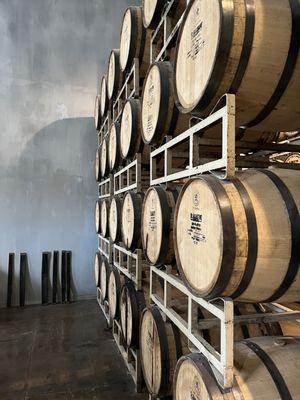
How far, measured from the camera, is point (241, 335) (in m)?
2.24

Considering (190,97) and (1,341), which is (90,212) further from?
(190,97)

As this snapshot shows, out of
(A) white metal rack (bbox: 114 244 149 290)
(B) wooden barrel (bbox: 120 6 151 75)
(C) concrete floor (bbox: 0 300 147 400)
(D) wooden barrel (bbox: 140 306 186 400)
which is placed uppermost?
(B) wooden barrel (bbox: 120 6 151 75)

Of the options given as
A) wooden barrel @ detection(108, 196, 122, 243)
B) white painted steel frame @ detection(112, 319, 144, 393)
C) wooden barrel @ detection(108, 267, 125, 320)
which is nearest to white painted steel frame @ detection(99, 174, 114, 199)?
wooden barrel @ detection(108, 196, 122, 243)

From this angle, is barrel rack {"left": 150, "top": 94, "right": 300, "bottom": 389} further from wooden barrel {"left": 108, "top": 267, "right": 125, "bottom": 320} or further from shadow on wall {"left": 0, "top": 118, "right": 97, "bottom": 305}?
shadow on wall {"left": 0, "top": 118, "right": 97, "bottom": 305}

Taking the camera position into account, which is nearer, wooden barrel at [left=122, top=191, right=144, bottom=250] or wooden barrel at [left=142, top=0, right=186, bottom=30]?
wooden barrel at [left=142, top=0, right=186, bottom=30]

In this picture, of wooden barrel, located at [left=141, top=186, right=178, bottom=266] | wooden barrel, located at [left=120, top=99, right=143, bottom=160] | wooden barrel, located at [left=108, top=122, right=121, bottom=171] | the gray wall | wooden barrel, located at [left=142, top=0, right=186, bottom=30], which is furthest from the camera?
the gray wall

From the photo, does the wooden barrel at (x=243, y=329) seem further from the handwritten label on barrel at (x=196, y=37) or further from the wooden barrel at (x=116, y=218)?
the wooden barrel at (x=116, y=218)

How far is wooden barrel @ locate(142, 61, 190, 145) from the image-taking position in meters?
2.35

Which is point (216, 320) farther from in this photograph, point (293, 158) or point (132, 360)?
point (132, 360)

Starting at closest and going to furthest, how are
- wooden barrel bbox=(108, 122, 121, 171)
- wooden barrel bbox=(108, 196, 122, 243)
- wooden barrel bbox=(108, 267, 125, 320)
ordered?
1. wooden barrel bbox=(108, 196, 122, 243)
2. wooden barrel bbox=(108, 267, 125, 320)
3. wooden barrel bbox=(108, 122, 121, 171)

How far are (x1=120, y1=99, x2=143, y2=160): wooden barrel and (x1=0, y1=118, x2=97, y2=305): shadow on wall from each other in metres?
3.34

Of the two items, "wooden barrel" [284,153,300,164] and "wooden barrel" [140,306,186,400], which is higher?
"wooden barrel" [284,153,300,164]

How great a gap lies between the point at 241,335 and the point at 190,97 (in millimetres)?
1562

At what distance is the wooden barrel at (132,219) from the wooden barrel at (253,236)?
1.64m
